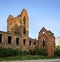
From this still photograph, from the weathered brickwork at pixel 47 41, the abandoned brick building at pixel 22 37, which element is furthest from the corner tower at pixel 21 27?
the weathered brickwork at pixel 47 41

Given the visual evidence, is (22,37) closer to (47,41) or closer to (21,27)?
(21,27)

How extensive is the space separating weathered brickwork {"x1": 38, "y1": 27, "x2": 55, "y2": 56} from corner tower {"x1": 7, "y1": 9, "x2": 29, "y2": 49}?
6279mm

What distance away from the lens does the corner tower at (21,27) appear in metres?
57.9

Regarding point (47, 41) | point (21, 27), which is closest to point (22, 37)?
point (21, 27)

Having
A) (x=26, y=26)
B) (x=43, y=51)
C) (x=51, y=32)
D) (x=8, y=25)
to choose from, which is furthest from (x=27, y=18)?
(x=43, y=51)

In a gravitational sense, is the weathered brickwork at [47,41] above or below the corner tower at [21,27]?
below

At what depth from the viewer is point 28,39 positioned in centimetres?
6047

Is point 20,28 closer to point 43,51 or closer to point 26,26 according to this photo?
point 26,26

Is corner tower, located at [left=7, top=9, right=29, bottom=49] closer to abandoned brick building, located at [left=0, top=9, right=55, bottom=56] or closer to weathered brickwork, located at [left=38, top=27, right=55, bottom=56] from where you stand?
abandoned brick building, located at [left=0, top=9, right=55, bottom=56]

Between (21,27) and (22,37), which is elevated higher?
(21,27)

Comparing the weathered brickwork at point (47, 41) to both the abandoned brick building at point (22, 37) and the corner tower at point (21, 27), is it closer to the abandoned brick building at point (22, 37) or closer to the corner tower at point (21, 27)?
the abandoned brick building at point (22, 37)

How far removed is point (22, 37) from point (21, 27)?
2.97 m

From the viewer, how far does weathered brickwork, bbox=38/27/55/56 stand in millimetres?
51237

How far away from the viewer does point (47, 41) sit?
52.3 metres
